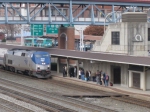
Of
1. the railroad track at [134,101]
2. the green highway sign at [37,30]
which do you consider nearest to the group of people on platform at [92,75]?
the railroad track at [134,101]

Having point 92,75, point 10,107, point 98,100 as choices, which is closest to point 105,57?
point 92,75

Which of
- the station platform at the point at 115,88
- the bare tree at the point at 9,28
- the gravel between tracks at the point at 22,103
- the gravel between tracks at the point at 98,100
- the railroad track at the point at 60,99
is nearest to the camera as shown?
the gravel between tracks at the point at 22,103

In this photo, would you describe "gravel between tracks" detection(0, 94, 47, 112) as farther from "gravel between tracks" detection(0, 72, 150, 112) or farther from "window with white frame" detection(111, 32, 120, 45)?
"window with white frame" detection(111, 32, 120, 45)

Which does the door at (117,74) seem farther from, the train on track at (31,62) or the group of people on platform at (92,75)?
the train on track at (31,62)

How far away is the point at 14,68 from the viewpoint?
4625cm

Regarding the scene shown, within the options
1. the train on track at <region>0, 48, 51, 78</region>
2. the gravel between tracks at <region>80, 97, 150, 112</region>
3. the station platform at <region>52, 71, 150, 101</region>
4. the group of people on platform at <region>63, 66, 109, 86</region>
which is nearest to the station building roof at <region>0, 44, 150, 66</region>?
the group of people on platform at <region>63, 66, 109, 86</region>

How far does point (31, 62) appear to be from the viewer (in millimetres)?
40125

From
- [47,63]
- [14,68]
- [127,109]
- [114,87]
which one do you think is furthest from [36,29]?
[127,109]

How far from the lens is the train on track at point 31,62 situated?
39.8 metres

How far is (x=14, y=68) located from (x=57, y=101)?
2046 cm

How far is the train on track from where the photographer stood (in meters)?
39.8

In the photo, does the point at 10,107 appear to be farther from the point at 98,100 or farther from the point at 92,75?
the point at 92,75

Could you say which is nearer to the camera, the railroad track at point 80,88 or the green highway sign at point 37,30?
the railroad track at point 80,88

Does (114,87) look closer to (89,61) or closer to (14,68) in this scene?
(89,61)
